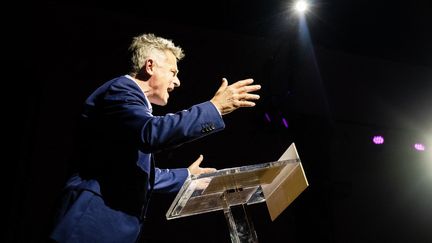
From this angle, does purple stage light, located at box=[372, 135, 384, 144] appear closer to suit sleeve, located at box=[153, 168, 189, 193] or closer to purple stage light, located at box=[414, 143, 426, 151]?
purple stage light, located at box=[414, 143, 426, 151]

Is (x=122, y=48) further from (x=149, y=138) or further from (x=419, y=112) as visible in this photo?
(x=419, y=112)

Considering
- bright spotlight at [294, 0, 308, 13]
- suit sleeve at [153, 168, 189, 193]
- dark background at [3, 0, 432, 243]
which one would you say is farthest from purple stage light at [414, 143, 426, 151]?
suit sleeve at [153, 168, 189, 193]

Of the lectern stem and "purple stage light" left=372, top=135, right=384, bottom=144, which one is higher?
"purple stage light" left=372, top=135, right=384, bottom=144

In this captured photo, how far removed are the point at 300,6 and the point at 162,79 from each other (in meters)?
2.63

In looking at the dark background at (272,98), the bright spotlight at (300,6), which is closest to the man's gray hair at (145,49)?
the dark background at (272,98)

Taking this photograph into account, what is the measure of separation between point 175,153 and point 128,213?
2587 mm

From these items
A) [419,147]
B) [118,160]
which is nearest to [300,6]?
[419,147]

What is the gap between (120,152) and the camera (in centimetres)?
136

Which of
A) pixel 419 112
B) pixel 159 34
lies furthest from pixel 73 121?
pixel 419 112

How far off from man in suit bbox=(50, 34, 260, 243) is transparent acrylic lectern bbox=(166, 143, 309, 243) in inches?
5.8

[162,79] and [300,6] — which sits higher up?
[300,6]

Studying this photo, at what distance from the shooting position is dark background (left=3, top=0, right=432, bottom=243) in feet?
12.0

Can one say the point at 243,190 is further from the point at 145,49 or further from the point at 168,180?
the point at 145,49

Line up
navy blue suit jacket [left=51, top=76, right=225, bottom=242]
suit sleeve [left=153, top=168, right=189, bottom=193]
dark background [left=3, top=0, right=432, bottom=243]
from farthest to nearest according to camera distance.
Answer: dark background [left=3, top=0, right=432, bottom=243]
suit sleeve [left=153, top=168, right=189, bottom=193]
navy blue suit jacket [left=51, top=76, right=225, bottom=242]
